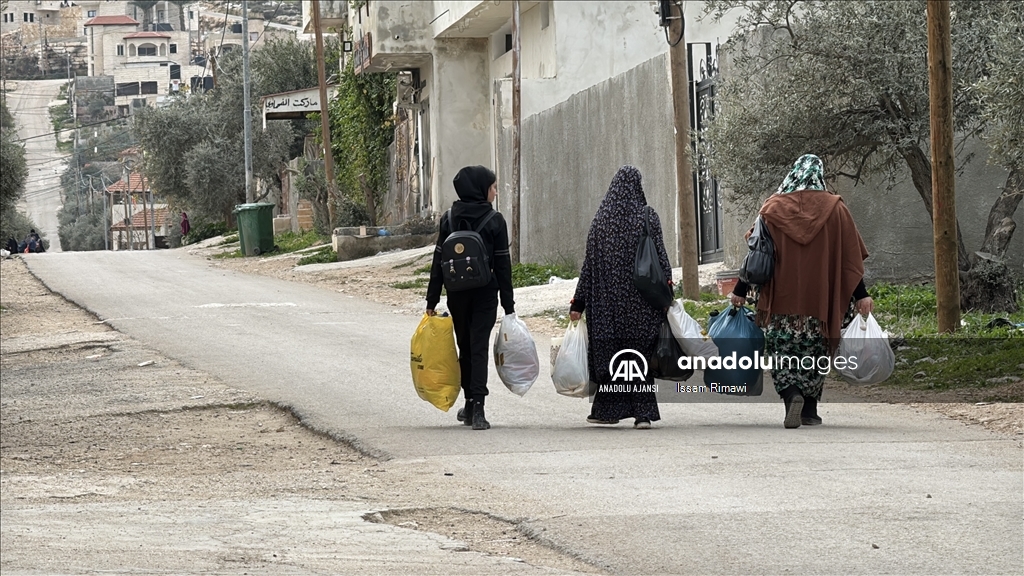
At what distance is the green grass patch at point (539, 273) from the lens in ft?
71.3

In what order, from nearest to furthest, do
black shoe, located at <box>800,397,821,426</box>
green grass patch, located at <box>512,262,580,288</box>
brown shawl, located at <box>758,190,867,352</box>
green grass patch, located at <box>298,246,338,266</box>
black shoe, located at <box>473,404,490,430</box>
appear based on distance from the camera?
brown shawl, located at <box>758,190,867,352</box>
black shoe, located at <box>800,397,821,426</box>
black shoe, located at <box>473,404,490,430</box>
green grass patch, located at <box>512,262,580,288</box>
green grass patch, located at <box>298,246,338,266</box>

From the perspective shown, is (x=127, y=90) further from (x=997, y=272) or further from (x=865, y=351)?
(x=865, y=351)

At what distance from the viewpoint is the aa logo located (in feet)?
28.8

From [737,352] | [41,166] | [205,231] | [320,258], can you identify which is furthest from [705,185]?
[41,166]

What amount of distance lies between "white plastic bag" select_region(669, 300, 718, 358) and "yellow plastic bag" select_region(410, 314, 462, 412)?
143cm

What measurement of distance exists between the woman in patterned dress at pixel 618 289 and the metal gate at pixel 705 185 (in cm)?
862

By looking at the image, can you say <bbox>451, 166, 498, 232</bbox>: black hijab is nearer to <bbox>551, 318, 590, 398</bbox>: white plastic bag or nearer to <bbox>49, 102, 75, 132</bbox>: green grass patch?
<bbox>551, 318, 590, 398</bbox>: white plastic bag

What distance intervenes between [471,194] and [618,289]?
112 cm

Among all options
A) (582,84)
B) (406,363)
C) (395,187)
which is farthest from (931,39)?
(395,187)

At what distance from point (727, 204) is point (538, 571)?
36.3ft

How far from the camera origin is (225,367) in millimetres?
13258

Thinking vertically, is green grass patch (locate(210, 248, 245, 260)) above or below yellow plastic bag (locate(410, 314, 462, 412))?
above

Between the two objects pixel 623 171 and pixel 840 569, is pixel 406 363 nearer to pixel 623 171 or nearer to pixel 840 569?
pixel 623 171

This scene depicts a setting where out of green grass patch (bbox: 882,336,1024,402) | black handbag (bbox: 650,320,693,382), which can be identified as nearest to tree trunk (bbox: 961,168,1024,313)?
green grass patch (bbox: 882,336,1024,402)
